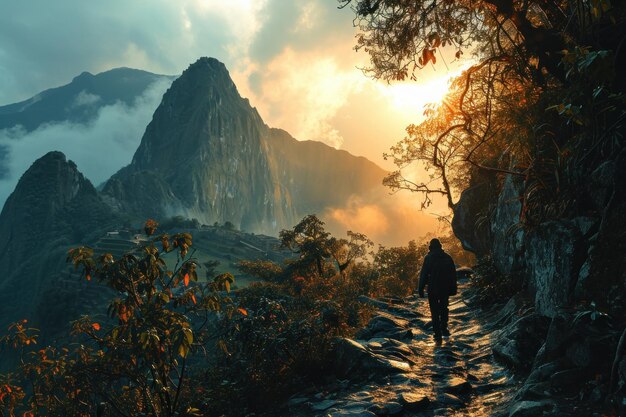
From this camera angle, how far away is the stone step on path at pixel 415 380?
255 inches

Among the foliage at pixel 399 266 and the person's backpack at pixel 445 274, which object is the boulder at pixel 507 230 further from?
the foliage at pixel 399 266

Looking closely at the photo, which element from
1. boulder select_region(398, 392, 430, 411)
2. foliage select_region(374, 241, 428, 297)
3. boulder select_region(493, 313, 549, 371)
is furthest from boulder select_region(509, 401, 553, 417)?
foliage select_region(374, 241, 428, 297)

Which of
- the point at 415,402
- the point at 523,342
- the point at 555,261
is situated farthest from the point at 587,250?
the point at 415,402

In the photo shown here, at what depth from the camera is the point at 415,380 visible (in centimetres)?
774

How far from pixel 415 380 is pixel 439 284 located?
391cm

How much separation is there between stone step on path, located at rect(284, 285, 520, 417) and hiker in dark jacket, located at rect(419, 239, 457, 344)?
1.47 feet

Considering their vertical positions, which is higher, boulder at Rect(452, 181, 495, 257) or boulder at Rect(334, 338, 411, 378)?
boulder at Rect(452, 181, 495, 257)

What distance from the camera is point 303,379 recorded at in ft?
27.7

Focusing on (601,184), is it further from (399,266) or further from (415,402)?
(399,266)

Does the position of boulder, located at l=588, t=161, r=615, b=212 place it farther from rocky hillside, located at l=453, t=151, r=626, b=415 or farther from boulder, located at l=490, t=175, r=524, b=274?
boulder, located at l=490, t=175, r=524, b=274

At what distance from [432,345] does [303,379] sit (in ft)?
11.7

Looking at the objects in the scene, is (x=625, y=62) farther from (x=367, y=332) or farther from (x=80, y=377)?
(x=80, y=377)

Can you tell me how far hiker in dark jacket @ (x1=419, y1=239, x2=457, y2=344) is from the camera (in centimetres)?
1114

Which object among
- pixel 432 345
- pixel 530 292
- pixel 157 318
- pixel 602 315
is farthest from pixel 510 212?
pixel 157 318
